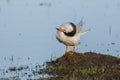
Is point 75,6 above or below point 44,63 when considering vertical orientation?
above

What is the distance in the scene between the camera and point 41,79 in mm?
8398

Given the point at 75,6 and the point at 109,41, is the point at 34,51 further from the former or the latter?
the point at 75,6

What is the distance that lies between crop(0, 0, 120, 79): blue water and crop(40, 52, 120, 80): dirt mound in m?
0.83

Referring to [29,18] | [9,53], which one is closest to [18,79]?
[9,53]

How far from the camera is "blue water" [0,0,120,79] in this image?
37.4 ft

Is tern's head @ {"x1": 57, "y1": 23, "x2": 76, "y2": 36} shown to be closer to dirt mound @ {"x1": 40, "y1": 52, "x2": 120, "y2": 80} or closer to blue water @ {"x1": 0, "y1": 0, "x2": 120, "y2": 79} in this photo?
dirt mound @ {"x1": 40, "y1": 52, "x2": 120, "y2": 80}

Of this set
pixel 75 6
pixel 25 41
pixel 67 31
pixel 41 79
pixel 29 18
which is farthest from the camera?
pixel 75 6

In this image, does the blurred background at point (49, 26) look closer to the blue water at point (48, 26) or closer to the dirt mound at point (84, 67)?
the blue water at point (48, 26)

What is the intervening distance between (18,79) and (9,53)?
9.48ft

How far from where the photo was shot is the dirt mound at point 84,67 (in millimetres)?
8586

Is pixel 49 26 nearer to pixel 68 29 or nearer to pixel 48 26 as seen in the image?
pixel 48 26

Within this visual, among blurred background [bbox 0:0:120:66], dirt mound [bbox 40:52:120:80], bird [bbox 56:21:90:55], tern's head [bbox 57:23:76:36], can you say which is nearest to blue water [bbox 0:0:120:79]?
blurred background [bbox 0:0:120:66]

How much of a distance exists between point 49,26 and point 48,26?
1.3 inches

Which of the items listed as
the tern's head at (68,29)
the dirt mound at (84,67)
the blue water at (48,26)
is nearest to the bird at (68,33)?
the tern's head at (68,29)
